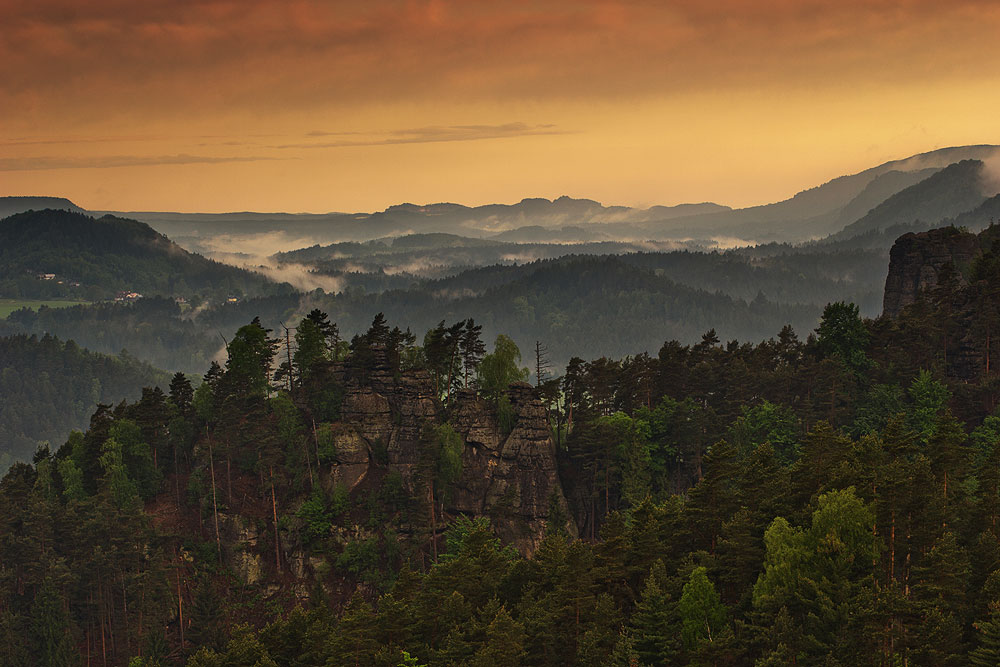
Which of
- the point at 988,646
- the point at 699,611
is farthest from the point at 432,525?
the point at 988,646

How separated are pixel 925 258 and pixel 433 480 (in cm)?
8941

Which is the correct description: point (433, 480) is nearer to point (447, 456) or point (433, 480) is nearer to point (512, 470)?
point (447, 456)

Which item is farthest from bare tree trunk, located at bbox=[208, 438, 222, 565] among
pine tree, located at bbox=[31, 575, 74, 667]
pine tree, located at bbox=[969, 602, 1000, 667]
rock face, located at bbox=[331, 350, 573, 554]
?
pine tree, located at bbox=[969, 602, 1000, 667]

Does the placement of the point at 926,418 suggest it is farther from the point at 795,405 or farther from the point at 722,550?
the point at 722,550

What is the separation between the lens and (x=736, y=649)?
5462cm

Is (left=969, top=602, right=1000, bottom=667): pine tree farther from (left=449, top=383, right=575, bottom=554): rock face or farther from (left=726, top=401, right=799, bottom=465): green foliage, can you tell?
(left=449, top=383, right=575, bottom=554): rock face

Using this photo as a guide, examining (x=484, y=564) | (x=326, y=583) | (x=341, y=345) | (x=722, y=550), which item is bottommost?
(x=326, y=583)

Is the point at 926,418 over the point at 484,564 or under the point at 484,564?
over

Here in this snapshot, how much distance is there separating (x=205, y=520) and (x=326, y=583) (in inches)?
739

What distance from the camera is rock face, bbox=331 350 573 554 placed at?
11194 cm

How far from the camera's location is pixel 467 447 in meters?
116

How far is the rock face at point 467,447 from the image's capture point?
367 feet

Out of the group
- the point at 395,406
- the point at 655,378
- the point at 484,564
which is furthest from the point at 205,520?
the point at 655,378

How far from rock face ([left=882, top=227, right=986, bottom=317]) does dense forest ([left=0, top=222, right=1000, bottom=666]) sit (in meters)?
20.5
